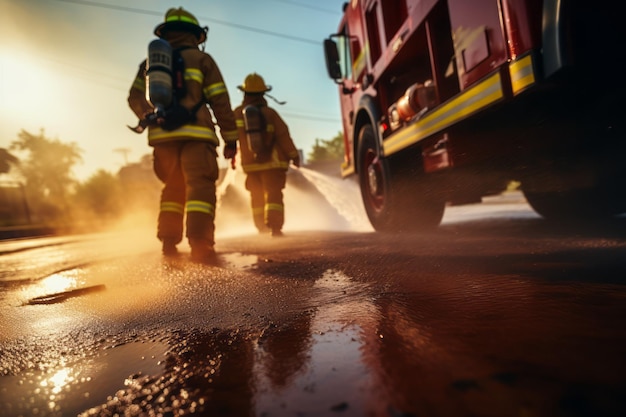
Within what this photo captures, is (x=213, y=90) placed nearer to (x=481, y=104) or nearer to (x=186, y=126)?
(x=186, y=126)

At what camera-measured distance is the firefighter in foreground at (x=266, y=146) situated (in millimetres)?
4660

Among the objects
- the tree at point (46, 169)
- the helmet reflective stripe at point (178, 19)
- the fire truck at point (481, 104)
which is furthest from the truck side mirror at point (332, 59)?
the tree at point (46, 169)

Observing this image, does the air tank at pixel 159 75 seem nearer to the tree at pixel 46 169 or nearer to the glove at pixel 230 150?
the glove at pixel 230 150

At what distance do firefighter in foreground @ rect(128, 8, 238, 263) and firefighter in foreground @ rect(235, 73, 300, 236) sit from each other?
148cm

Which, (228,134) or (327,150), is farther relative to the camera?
(327,150)

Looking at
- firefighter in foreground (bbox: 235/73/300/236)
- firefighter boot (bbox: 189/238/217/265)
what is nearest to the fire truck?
firefighter in foreground (bbox: 235/73/300/236)

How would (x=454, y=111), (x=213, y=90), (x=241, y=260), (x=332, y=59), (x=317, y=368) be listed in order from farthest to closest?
(x=332, y=59)
(x=213, y=90)
(x=241, y=260)
(x=454, y=111)
(x=317, y=368)

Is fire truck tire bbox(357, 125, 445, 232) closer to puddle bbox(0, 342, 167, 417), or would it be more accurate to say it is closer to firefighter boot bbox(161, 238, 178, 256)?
firefighter boot bbox(161, 238, 178, 256)

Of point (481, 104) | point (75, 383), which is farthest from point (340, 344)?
point (481, 104)

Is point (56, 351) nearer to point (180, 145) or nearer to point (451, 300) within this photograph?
point (451, 300)

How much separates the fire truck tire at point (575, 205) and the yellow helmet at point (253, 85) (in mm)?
3545

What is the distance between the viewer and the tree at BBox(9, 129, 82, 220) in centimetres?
3475

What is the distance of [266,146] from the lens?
15.8 ft

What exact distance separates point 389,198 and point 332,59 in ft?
6.39
